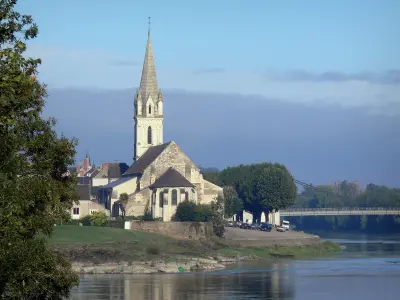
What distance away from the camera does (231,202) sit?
141500 millimetres

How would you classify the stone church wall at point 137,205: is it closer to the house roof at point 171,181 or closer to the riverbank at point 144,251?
the house roof at point 171,181

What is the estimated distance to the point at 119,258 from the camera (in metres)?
91.7

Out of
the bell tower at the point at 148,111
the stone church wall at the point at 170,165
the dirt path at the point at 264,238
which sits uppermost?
the bell tower at the point at 148,111

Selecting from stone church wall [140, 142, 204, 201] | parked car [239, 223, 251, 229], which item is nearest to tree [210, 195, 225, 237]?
parked car [239, 223, 251, 229]

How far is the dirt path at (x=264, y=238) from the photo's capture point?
119 meters

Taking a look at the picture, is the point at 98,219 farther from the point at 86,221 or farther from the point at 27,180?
the point at 27,180

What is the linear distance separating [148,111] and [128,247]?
56751mm

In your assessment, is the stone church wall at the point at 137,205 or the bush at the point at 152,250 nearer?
the bush at the point at 152,250

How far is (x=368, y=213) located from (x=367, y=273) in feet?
348

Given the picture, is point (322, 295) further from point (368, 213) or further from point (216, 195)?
point (368, 213)

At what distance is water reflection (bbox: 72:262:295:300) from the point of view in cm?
6556

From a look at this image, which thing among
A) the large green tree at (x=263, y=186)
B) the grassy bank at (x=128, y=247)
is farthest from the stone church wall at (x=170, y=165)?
the grassy bank at (x=128, y=247)

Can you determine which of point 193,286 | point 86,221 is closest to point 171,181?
point 86,221

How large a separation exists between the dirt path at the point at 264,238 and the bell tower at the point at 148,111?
2787cm
